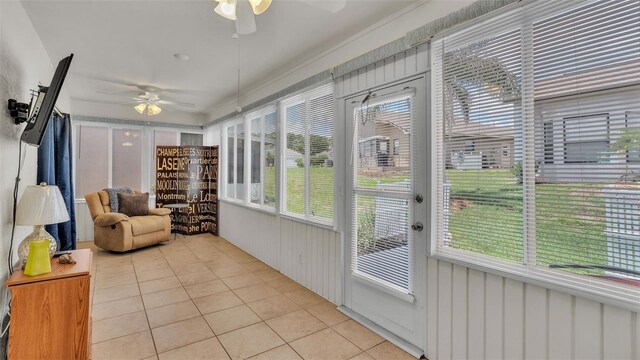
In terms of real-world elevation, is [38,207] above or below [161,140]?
below

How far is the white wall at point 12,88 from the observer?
6.06 ft

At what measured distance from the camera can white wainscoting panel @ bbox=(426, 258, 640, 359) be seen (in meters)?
1.37

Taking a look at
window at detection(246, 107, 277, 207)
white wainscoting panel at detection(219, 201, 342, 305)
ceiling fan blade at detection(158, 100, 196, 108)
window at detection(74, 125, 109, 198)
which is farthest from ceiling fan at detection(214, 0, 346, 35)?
window at detection(74, 125, 109, 198)

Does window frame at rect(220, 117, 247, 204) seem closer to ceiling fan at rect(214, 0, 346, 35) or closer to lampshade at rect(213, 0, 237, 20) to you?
ceiling fan at rect(214, 0, 346, 35)

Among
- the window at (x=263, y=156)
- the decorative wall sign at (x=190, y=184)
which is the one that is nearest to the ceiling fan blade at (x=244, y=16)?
the window at (x=263, y=156)

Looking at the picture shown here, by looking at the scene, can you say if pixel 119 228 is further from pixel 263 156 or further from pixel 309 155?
pixel 309 155

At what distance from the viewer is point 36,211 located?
191cm

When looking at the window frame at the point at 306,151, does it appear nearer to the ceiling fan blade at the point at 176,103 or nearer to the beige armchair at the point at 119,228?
the beige armchair at the point at 119,228

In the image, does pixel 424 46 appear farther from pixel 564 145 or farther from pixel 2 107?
pixel 2 107

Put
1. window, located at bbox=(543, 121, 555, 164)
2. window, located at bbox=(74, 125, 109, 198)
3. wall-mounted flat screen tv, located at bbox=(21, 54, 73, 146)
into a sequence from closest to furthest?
window, located at bbox=(543, 121, 555, 164), wall-mounted flat screen tv, located at bbox=(21, 54, 73, 146), window, located at bbox=(74, 125, 109, 198)

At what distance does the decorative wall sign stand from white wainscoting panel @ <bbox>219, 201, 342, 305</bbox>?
1.32m

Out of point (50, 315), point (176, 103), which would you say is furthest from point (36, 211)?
point (176, 103)

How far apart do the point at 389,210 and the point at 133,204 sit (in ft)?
15.5

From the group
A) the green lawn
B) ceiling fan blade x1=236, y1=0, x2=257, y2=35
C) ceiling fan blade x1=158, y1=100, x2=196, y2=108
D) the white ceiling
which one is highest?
ceiling fan blade x1=158, y1=100, x2=196, y2=108
